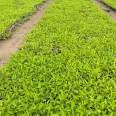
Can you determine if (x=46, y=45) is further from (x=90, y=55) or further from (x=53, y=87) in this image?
(x=53, y=87)

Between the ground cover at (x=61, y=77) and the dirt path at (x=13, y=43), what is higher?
the ground cover at (x=61, y=77)

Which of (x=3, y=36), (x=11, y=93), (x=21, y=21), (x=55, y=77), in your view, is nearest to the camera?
(x=11, y=93)

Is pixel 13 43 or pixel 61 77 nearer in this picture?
pixel 61 77

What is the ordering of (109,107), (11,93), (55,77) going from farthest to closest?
1. (55,77)
2. (11,93)
3. (109,107)

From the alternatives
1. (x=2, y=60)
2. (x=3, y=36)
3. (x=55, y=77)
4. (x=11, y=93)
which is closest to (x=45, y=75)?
(x=55, y=77)

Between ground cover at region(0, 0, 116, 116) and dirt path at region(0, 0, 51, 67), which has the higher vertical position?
ground cover at region(0, 0, 116, 116)

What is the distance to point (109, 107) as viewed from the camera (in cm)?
756

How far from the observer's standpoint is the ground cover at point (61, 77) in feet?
24.8

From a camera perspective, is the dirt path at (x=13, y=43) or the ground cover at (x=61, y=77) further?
the dirt path at (x=13, y=43)

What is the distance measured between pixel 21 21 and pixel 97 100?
54.3 ft

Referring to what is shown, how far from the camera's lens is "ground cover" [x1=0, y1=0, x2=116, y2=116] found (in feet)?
24.8

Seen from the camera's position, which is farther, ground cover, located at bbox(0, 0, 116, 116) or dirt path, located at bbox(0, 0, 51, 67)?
dirt path, located at bbox(0, 0, 51, 67)

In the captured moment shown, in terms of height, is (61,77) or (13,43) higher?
(61,77)

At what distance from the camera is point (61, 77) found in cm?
976
